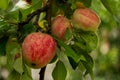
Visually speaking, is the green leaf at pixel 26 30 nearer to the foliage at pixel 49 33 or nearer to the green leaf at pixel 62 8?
the foliage at pixel 49 33

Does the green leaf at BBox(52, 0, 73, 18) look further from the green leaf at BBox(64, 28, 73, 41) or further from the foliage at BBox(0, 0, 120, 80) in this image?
the green leaf at BBox(64, 28, 73, 41)

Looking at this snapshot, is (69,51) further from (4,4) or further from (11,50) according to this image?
(4,4)

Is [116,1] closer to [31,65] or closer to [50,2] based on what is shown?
[50,2]

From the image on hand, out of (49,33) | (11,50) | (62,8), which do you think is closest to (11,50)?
(11,50)

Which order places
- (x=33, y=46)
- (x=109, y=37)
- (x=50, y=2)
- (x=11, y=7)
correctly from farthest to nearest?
1. (x=109, y=37)
2. (x=11, y=7)
3. (x=50, y=2)
4. (x=33, y=46)

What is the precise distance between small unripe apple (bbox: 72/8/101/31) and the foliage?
1 centimetres

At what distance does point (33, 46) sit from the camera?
1003mm

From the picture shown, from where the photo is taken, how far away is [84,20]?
1.10 meters

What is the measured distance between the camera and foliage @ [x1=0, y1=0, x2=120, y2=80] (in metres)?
1.03

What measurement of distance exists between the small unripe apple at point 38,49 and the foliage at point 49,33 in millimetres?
22

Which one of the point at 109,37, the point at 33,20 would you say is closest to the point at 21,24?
the point at 33,20

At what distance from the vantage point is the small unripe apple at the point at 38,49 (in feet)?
3.26

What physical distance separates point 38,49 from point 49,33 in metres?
0.07

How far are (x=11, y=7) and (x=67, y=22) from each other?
278 mm
